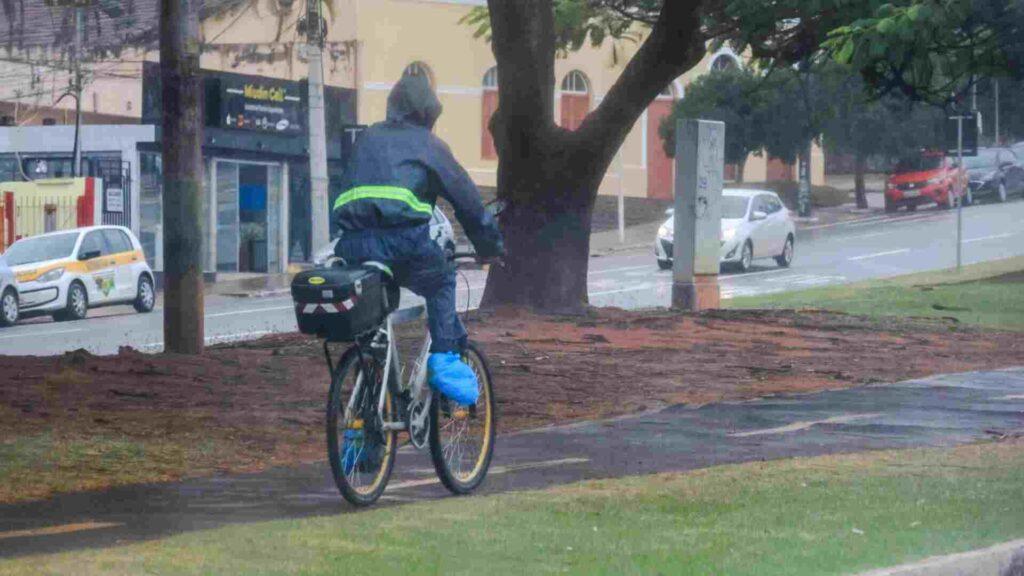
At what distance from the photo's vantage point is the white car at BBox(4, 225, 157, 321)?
26.1m

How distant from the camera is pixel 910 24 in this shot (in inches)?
621

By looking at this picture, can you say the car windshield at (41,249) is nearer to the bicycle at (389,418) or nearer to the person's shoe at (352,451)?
the bicycle at (389,418)

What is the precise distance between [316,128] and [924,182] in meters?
24.8

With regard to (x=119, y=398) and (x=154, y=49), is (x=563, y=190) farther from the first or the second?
(x=154, y=49)

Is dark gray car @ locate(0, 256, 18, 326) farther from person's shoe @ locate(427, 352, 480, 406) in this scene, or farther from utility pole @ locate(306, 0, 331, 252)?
person's shoe @ locate(427, 352, 480, 406)

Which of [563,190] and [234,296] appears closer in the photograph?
[563,190]

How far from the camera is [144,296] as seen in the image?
93.0 ft

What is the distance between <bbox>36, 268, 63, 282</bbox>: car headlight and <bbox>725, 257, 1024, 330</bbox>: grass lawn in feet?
34.8

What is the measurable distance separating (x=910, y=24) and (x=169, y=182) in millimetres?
7357

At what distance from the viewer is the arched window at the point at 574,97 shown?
51.4 meters

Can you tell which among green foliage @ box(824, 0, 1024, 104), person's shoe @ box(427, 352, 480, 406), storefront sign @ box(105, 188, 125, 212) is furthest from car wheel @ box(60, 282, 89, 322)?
person's shoe @ box(427, 352, 480, 406)

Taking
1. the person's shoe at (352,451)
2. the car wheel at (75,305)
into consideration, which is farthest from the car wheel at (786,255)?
the person's shoe at (352,451)

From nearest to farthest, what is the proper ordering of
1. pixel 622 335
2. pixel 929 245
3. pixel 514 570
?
pixel 514 570
pixel 622 335
pixel 929 245

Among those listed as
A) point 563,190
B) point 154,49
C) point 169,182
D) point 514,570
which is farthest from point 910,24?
point 154,49
